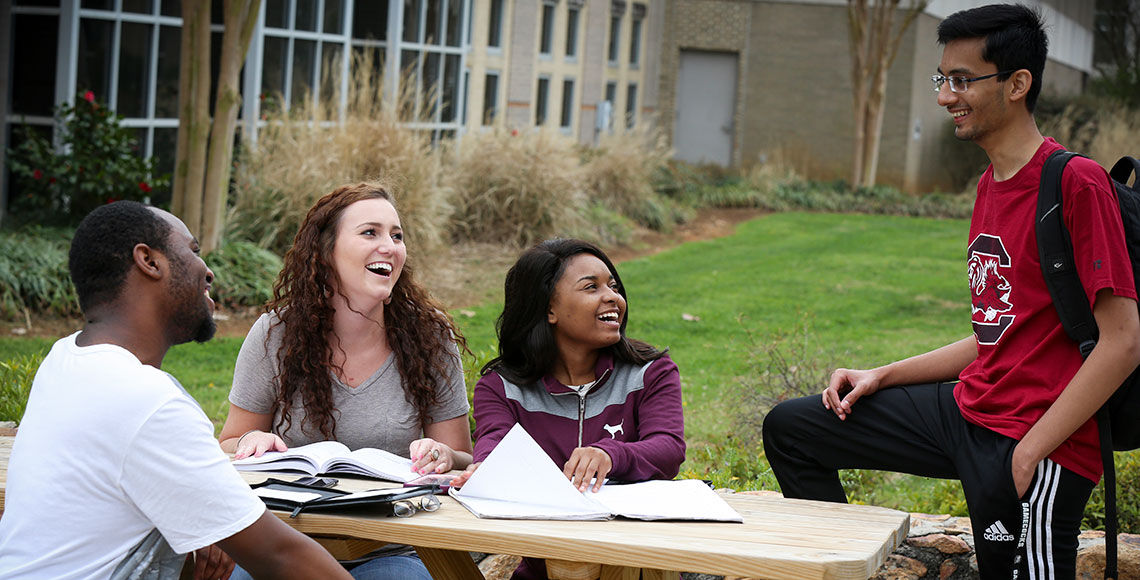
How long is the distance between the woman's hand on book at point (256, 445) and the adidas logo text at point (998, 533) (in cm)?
187

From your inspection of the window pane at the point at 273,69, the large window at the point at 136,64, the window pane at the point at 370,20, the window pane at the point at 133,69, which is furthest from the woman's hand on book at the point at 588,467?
the window pane at the point at 370,20

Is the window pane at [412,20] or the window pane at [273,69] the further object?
the window pane at [412,20]

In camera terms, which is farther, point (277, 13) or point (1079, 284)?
point (277, 13)

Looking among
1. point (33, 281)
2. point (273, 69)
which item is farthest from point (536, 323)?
point (273, 69)

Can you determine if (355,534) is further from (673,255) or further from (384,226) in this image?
(673,255)

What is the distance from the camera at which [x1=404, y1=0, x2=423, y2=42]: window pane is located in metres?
14.1

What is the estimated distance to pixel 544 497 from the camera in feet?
8.70

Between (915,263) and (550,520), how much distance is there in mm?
12005

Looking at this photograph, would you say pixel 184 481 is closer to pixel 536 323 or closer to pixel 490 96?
pixel 536 323

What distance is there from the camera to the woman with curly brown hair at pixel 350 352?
3580mm

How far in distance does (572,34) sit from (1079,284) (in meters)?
19.4

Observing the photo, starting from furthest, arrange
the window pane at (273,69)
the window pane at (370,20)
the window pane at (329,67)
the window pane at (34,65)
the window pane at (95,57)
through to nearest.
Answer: the window pane at (370,20) → the window pane at (329,67) → the window pane at (273,69) → the window pane at (95,57) → the window pane at (34,65)

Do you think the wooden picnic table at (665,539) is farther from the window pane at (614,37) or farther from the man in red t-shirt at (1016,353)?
the window pane at (614,37)

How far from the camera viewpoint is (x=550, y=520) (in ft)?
8.50
